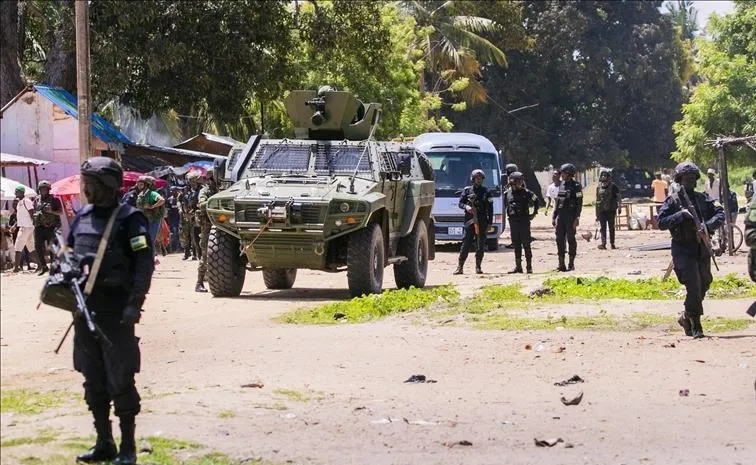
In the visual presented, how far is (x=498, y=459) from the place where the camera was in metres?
7.73

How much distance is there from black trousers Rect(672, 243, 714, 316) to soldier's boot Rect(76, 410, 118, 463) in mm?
6574

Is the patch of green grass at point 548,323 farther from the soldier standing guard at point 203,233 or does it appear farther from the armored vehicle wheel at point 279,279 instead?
the armored vehicle wheel at point 279,279

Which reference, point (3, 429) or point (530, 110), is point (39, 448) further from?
point (530, 110)

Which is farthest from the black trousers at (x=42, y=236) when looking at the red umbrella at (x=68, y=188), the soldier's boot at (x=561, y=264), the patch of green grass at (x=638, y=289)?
the soldier's boot at (x=561, y=264)

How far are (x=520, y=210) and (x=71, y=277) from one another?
14389 mm

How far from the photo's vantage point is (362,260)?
52.1 feet

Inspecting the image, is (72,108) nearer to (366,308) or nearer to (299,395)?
(366,308)

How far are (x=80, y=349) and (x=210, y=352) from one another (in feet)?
14.6

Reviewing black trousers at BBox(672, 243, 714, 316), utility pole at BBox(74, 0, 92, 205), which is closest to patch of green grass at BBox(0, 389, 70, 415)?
black trousers at BBox(672, 243, 714, 316)

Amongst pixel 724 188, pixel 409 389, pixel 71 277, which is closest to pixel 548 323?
pixel 409 389

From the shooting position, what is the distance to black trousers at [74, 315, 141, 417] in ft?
22.5

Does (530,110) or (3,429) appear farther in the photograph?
(530,110)

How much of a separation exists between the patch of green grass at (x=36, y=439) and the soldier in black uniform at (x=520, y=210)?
1364cm

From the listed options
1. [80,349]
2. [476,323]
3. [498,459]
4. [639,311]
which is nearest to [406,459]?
[498,459]
